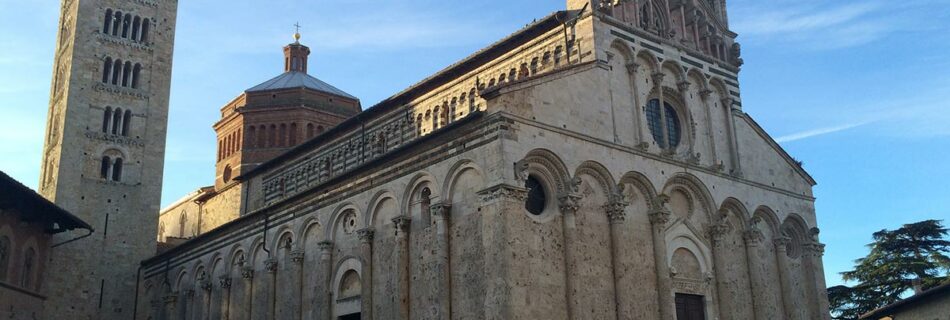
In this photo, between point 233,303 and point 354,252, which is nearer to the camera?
point 354,252

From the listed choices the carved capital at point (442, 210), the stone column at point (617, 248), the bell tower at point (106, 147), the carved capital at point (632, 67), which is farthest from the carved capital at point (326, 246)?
the bell tower at point (106, 147)

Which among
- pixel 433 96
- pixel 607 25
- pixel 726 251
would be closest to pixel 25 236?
pixel 433 96

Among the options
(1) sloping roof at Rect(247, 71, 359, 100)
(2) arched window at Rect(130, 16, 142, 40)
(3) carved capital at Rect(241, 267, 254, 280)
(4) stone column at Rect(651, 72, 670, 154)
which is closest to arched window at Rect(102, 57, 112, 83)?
(2) arched window at Rect(130, 16, 142, 40)

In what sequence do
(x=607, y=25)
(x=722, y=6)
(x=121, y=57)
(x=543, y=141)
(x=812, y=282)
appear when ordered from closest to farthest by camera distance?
(x=543, y=141), (x=607, y=25), (x=812, y=282), (x=722, y=6), (x=121, y=57)

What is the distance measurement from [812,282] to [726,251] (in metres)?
3.80

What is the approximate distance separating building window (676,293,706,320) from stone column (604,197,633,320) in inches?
84.5

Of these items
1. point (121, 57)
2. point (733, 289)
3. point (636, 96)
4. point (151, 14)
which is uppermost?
point (151, 14)

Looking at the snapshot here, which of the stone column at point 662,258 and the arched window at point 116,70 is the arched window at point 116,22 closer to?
the arched window at point 116,70

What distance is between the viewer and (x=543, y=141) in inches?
703

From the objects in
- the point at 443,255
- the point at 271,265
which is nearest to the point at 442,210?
the point at 443,255

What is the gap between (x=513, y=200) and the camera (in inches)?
659

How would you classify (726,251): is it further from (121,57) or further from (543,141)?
(121,57)

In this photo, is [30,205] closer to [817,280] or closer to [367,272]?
[367,272]

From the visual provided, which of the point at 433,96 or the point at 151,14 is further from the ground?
the point at 151,14
